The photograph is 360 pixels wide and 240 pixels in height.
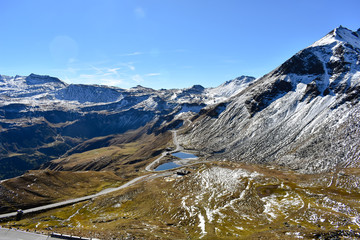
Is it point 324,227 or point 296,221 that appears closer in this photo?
point 324,227

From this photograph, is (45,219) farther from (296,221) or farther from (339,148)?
(339,148)

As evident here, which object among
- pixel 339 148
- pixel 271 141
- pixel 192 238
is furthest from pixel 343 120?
pixel 192 238

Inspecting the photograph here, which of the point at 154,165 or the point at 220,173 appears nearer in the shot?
the point at 220,173

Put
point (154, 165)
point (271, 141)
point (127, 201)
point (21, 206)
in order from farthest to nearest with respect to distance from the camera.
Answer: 1. point (154, 165)
2. point (271, 141)
3. point (127, 201)
4. point (21, 206)

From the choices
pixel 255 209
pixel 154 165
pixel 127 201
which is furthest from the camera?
pixel 154 165

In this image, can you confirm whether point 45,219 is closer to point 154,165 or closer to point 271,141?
point 154,165

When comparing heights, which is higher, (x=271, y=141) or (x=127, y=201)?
(x=271, y=141)

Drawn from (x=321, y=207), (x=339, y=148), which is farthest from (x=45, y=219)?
(x=339, y=148)

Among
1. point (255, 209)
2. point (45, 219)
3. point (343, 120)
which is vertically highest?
point (343, 120)

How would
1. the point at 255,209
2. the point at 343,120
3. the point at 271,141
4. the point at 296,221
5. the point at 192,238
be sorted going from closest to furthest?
the point at 192,238 < the point at 296,221 < the point at 255,209 < the point at 343,120 < the point at 271,141
